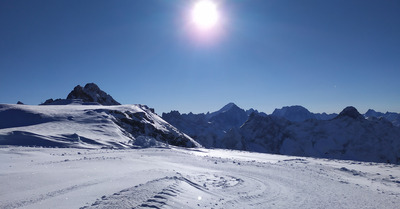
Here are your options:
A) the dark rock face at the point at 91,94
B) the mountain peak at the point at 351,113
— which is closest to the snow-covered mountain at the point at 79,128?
the dark rock face at the point at 91,94

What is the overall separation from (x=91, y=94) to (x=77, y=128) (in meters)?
57.8

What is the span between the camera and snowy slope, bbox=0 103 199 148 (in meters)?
17.5

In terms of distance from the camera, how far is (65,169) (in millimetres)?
8367

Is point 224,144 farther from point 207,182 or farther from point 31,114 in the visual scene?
point 207,182

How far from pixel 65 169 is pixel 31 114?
2043 cm

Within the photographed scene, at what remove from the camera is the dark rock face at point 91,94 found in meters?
72.6

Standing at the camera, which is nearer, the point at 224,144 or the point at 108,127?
the point at 108,127

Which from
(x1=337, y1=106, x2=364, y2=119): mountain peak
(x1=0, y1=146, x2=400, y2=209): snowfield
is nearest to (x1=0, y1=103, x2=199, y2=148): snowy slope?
(x1=0, y1=146, x2=400, y2=209): snowfield

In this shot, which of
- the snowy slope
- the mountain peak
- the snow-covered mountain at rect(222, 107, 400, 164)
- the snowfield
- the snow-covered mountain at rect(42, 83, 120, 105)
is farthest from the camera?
the mountain peak

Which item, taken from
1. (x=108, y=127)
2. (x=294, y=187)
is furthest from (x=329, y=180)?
(x=108, y=127)

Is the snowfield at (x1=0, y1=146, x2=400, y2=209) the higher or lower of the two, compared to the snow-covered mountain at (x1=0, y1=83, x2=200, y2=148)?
lower

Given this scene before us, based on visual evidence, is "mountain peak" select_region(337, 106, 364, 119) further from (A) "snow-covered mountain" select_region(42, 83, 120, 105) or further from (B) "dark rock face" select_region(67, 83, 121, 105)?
(A) "snow-covered mountain" select_region(42, 83, 120, 105)

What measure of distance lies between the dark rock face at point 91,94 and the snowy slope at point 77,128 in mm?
45405

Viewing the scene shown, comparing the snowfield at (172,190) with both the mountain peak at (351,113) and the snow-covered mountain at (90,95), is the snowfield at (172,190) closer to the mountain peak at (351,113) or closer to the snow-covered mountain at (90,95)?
the snow-covered mountain at (90,95)
